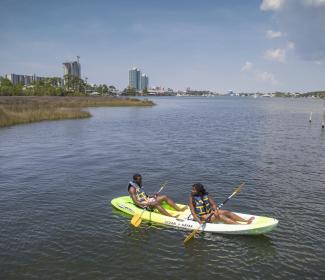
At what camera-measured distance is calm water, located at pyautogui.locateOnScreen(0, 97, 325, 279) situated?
36.5 ft

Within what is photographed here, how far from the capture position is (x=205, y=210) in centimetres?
1353

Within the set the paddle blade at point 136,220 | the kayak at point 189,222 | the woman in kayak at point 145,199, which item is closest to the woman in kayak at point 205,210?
the kayak at point 189,222

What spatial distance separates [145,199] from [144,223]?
3.90 ft

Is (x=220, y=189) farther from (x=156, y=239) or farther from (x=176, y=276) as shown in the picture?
(x=176, y=276)

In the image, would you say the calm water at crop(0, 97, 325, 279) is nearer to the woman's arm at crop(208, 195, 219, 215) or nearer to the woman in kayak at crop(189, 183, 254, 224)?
the woman in kayak at crop(189, 183, 254, 224)

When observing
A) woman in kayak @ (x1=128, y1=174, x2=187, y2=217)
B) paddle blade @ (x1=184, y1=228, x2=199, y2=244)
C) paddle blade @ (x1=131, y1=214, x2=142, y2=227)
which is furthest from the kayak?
paddle blade @ (x1=184, y1=228, x2=199, y2=244)

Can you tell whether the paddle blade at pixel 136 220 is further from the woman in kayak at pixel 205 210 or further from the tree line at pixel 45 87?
the tree line at pixel 45 87

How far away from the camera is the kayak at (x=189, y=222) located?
12742mm

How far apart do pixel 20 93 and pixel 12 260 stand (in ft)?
373

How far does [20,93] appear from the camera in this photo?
376 feet

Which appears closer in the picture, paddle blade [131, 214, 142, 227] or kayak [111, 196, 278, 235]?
kayak [111, 196, 278, 235]

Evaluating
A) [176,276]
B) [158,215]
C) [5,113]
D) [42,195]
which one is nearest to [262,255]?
[176,276]

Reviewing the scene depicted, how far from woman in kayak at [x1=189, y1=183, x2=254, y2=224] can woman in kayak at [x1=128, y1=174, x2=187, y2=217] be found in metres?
1.48

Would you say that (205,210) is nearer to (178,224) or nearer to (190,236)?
(178,224)
